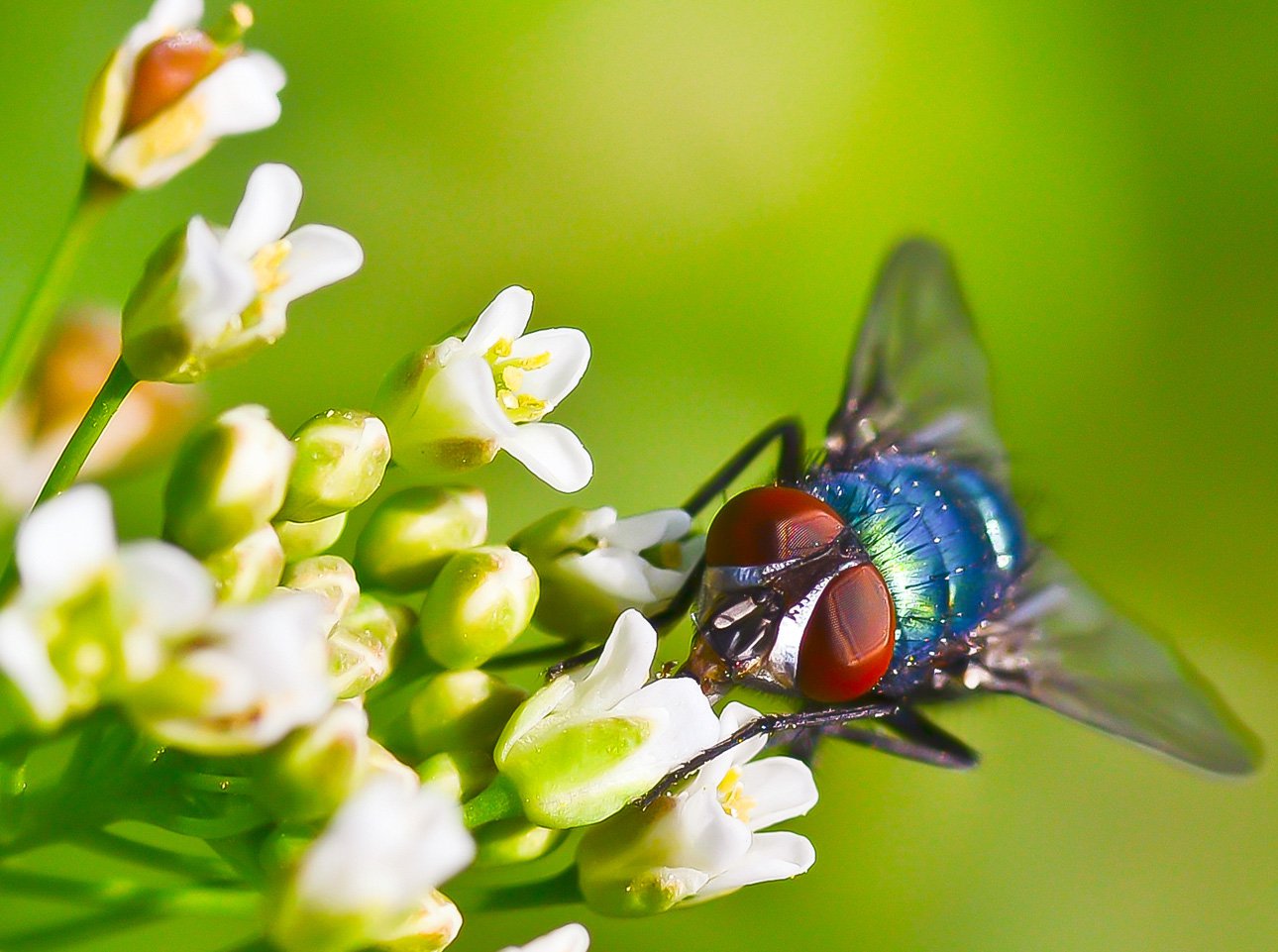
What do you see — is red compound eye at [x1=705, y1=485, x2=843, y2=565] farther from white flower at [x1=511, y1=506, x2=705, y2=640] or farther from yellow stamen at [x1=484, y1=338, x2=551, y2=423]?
yellow stamen at [x1=484, y1=338, x2=551, y2=423]

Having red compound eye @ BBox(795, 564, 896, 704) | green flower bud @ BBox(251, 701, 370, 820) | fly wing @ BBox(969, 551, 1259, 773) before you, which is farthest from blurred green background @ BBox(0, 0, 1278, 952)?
green flower bud @ BBox(251, 701, 370, 820)

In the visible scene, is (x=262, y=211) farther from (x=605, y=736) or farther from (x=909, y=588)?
(x=909, y=588)

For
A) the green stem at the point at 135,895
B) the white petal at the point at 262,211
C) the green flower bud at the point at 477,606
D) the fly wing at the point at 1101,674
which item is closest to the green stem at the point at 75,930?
the green stem at the point at 135,895

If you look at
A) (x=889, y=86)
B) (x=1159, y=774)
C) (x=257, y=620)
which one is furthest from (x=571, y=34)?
(x=257, y=620)

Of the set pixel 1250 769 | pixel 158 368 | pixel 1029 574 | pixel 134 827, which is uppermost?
pixel 158 368

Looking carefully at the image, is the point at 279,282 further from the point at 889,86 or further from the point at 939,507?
the point at 889,86
